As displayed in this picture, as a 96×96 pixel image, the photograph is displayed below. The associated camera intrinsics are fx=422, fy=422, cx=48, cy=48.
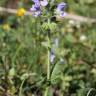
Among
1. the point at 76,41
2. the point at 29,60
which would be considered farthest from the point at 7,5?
the point at 29,60

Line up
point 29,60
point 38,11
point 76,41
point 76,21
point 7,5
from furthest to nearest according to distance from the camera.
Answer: point 7,5 < point 76,21 < point 76,41 < point 29,60 < point 38,11

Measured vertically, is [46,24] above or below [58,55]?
above

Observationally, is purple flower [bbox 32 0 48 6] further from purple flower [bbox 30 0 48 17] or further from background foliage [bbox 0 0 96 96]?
background foliage [bbox 0 0 96 96]

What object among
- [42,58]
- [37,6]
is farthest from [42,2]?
[42,58]

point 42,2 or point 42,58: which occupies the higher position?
point 42,2

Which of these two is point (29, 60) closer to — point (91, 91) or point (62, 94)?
point (62, 94)

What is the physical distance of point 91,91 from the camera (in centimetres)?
291

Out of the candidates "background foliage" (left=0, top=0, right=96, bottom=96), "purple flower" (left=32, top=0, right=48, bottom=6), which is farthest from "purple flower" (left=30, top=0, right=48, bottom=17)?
"background foliage" (left=0, top=0, right=96, bottom=96)

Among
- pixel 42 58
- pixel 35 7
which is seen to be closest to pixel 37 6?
pixel 35 7

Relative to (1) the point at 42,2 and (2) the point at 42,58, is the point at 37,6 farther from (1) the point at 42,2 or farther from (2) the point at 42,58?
(2) the point at 42,58

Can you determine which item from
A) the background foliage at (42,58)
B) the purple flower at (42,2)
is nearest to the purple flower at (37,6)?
the purple flower at (42,2)

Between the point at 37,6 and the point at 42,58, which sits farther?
the point at 42,58

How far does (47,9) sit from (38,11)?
0.07 m

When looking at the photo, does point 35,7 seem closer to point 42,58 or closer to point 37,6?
point 37,6
